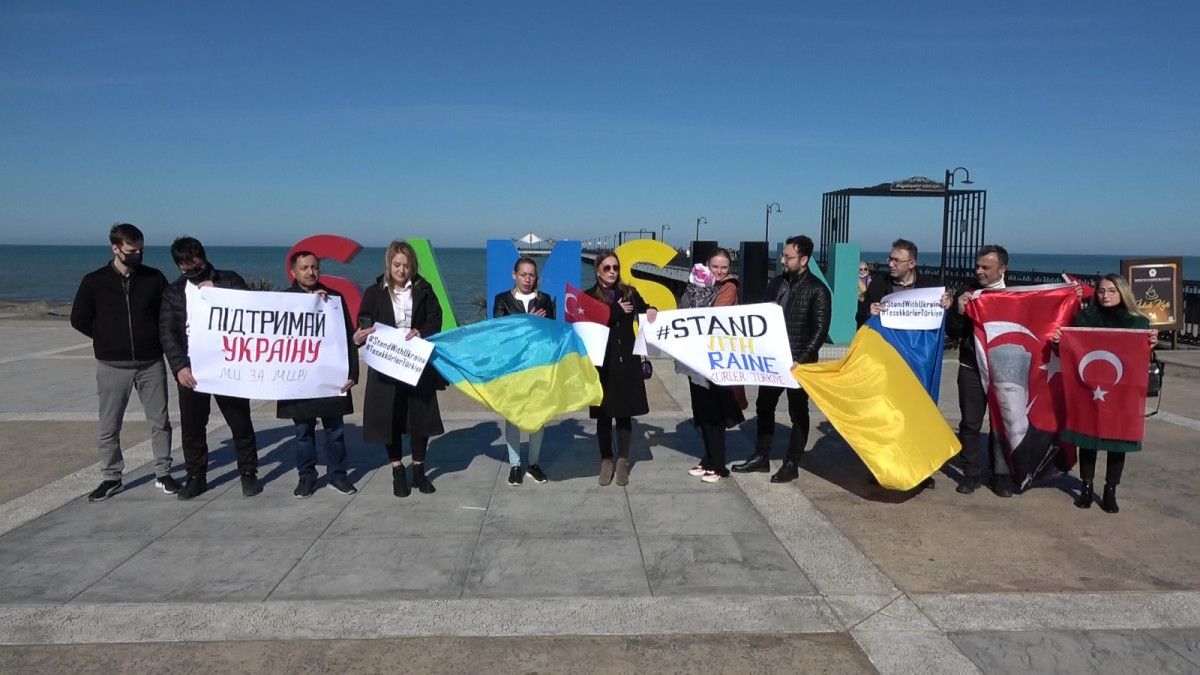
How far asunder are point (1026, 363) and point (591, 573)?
375 cm

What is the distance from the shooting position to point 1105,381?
5.41 meters

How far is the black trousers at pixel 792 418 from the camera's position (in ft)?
20.1

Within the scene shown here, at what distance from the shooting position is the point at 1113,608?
3.99 metres

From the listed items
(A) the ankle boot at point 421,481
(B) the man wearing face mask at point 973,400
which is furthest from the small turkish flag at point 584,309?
(B) the man wearing face mask at point 973,400

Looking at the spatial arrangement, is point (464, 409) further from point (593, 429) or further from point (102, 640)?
point (102, 640)

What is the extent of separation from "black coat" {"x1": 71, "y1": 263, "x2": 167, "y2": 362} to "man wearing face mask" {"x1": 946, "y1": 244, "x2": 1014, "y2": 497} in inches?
234

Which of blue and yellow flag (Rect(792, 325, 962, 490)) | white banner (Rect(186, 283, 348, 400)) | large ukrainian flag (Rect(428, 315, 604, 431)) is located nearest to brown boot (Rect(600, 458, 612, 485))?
large ukrainian flag (Rect(428, 315, 604, 431))

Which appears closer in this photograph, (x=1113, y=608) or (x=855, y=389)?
(x=1113, y=608)

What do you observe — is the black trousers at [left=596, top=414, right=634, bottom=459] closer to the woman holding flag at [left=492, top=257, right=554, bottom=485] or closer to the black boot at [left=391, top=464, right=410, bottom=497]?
the woman holding flag at [left=492, top=257, right=554, bottom=485]

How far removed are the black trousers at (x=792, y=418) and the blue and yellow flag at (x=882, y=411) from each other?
0.86 ft

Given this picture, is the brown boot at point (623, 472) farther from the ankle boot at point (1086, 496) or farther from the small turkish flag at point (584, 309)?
the ankle boot at point (1086, 496)

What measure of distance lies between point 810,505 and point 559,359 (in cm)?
212

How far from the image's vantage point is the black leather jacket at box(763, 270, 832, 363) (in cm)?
596

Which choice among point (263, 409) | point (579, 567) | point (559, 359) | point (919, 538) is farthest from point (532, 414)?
point (263, 409)
